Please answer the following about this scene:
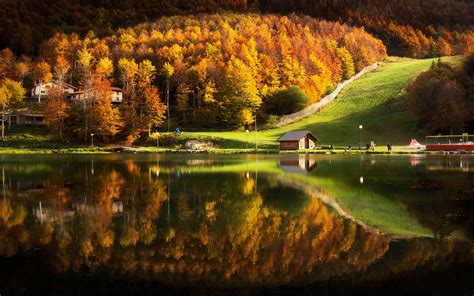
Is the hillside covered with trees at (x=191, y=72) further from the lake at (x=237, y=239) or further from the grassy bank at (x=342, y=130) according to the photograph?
the lake at (x=237, y=239)

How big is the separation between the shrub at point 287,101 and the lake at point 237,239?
78212 millimetres

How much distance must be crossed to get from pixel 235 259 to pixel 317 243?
2.97 metres

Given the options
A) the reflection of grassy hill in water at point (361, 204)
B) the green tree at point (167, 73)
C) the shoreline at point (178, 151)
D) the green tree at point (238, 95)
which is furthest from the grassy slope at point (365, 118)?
the reflection of grassy hill in water at point (361, 204)

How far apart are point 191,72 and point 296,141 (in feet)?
140

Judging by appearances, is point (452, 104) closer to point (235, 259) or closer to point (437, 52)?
point (235, 259)

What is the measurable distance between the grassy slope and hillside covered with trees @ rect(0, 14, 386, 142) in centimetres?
703

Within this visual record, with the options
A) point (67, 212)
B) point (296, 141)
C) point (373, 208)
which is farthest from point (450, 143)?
point (67, 212)

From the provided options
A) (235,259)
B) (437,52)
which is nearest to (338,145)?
(235,259)

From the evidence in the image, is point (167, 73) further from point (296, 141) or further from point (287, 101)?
point (296, 141)

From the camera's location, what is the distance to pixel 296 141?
78.2 metres

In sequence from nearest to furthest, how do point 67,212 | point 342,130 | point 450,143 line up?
point 67,212 → point 450,143 → point 342,130

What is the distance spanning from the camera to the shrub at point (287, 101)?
10762 centimetres

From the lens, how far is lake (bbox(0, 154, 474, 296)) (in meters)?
12.0

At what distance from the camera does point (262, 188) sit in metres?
29.6
